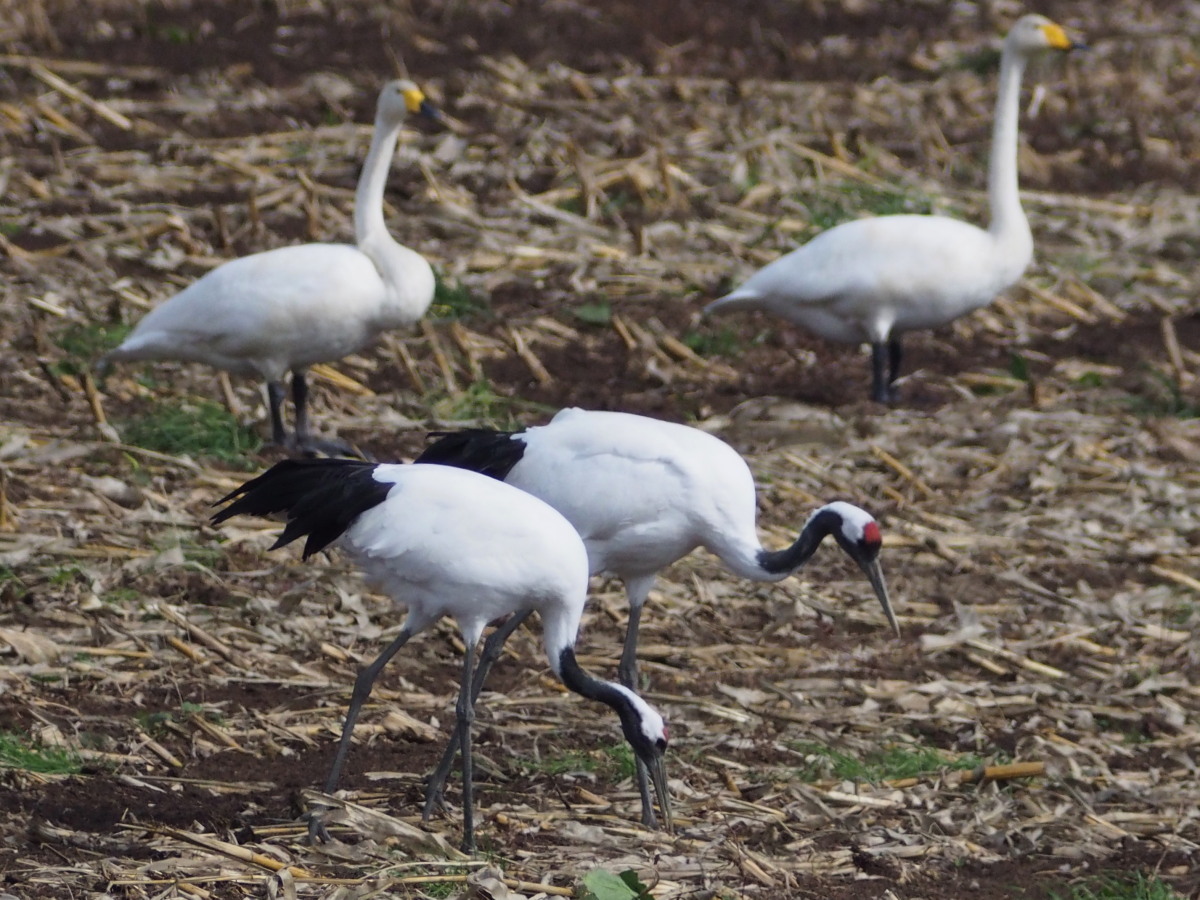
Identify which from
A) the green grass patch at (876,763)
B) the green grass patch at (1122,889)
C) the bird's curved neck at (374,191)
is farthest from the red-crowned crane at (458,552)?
the bird's curved neck at (374,191)

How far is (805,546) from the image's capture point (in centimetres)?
604

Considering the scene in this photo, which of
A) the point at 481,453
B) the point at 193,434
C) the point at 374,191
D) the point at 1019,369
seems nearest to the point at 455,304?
the point at 374,191

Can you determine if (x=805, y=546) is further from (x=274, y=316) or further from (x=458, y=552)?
(x=274, y=316)

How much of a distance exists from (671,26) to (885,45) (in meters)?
1.84

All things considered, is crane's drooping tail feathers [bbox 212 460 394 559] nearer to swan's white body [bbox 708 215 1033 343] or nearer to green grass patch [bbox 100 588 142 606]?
green grass patch [bbox 100 588 142 606]

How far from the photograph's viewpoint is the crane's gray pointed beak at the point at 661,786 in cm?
541

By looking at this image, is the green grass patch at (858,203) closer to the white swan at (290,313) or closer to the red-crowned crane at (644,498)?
the white swan at (290,313)

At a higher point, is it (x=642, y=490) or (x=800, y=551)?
(x=642, y=490)

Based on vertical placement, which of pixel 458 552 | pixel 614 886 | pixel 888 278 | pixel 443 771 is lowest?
pixel 443 771

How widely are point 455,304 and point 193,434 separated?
226 centimetres

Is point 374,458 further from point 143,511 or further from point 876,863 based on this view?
point 876,863

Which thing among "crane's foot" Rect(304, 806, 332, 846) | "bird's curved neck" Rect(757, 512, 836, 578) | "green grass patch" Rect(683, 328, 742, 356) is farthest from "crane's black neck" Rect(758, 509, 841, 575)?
"green grass patch" Rect(683, 328, 742, 356)

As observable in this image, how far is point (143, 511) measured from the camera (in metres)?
7.58

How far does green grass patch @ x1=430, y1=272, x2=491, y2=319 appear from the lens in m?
10.3
